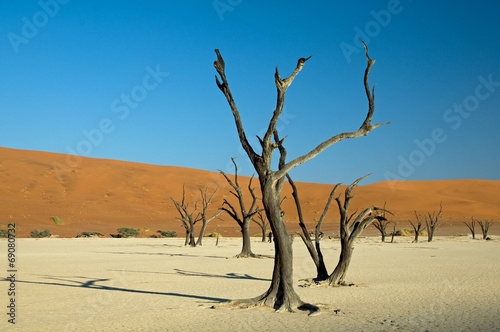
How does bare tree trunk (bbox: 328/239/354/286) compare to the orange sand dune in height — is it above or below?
below

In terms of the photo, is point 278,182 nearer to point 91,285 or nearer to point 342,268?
point 342,268

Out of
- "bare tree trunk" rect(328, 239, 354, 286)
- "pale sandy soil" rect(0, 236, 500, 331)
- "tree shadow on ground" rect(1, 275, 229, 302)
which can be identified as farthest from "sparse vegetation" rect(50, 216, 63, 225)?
"bare tree trunk" rect(328, 239, 354, 286)

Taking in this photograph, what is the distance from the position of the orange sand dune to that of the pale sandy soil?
31770 millimetres

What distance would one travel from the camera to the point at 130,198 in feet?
244

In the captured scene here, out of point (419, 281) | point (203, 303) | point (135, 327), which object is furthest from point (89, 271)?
point (419, 281)

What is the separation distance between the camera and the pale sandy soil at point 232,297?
7.93m

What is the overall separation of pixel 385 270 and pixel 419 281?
316 centimetres

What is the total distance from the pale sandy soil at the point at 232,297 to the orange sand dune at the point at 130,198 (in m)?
31.8

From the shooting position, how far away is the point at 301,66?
8.98 meters

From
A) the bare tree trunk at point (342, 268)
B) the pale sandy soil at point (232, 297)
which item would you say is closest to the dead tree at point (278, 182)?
the pale sandy soil at point (232, 297)

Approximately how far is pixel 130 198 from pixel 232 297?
65.9 m

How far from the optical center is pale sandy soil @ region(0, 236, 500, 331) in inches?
312

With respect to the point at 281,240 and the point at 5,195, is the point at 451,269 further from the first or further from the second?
the point at 5,195

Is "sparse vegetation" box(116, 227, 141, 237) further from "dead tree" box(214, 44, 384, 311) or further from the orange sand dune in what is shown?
"dead tree" box(214, 44, 384, 311)
